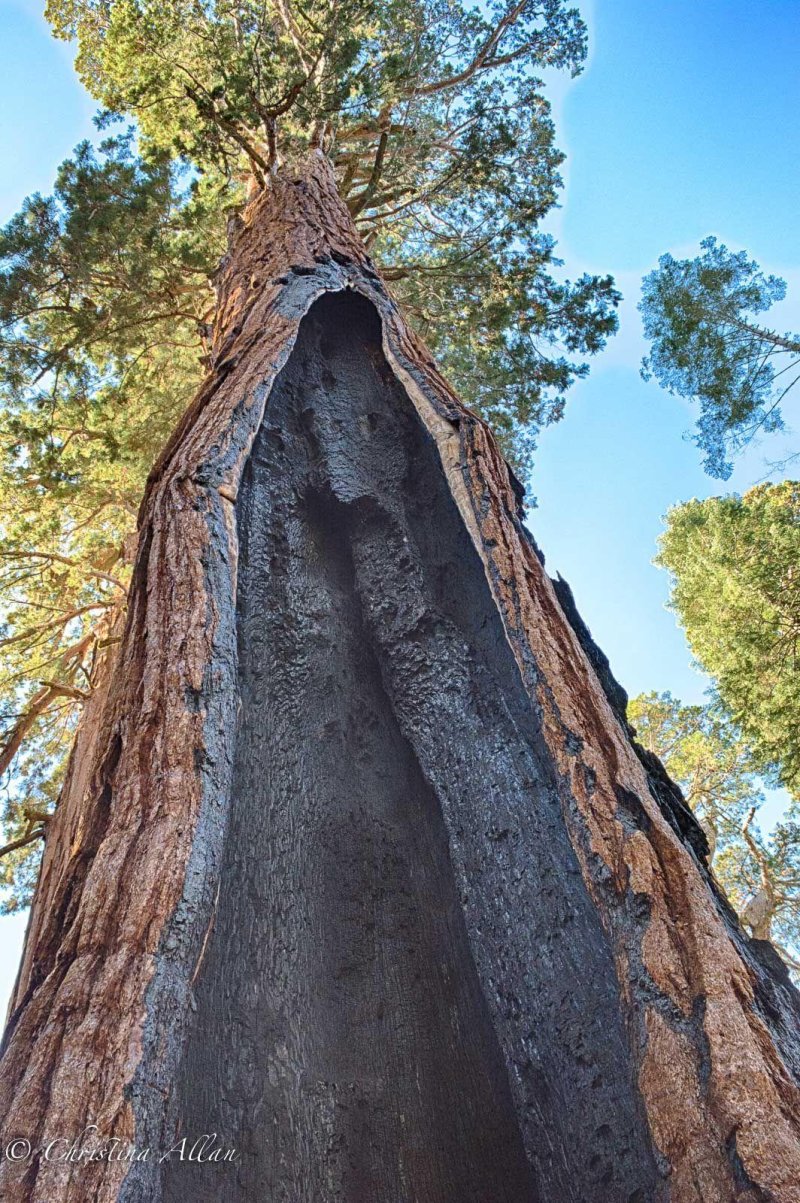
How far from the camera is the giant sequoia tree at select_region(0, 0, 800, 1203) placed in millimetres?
1687

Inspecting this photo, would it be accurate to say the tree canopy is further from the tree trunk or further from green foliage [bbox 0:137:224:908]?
the tree trunk

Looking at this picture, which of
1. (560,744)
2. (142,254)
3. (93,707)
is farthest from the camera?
(142,254)

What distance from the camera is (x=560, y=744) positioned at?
7.39ft

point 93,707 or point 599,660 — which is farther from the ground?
point 93,707

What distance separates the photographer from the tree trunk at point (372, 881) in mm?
1670

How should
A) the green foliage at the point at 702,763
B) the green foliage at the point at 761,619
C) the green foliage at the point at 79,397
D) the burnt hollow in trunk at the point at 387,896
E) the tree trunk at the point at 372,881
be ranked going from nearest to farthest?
the tree trunk at the point at 372,881, the burnt hollow in trunk at the point at 387,896, the green foliage at the point at 79,397, the green foliage at the point at 761,619, the green foliage at the point at 702,763

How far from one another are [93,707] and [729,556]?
936cm

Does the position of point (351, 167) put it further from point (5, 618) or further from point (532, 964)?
point (532, 964)

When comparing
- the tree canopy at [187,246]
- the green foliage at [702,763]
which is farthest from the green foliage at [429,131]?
the green foliage at [702,763]

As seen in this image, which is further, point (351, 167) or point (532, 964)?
point (351, 167)

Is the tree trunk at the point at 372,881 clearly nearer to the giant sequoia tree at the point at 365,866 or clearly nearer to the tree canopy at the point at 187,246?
the giant sequoia tree at the point at 365,866

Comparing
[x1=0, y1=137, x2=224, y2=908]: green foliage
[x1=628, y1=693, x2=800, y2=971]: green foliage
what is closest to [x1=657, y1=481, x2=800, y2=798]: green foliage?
[x1=628, y1=693, x2=800, y2=971]: green foliage

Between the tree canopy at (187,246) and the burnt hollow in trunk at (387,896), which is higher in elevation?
the tree canopy at (187,246)

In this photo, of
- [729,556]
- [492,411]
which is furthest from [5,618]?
[729,556]
